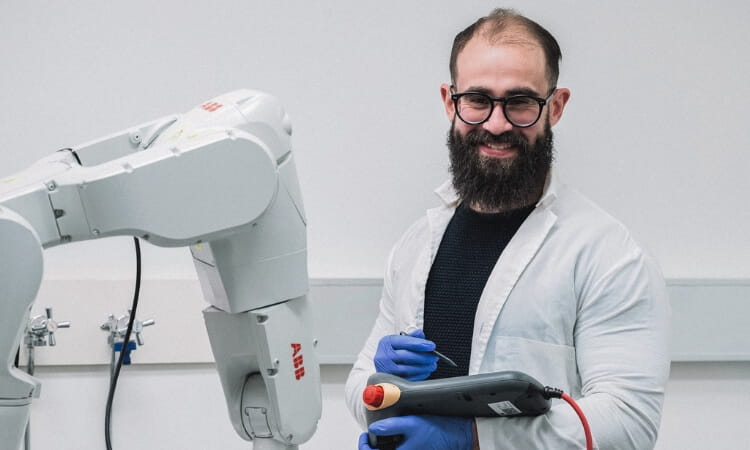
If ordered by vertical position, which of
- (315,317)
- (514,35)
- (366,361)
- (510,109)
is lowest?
(315,317)

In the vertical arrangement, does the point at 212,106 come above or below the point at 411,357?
above

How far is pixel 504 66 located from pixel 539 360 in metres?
0.52

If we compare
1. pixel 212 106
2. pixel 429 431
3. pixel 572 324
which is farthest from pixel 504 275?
pixel 212 106

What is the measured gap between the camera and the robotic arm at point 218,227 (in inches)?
31.2

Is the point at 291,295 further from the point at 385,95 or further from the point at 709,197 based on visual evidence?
the point at 709,197

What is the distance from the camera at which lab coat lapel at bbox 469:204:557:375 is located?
1.33 meters

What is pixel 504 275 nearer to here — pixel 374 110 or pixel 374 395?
pixel 374 395

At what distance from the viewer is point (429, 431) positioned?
1112 mm

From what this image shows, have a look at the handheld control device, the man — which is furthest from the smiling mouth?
the handheld control device

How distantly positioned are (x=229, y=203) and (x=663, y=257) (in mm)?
1556

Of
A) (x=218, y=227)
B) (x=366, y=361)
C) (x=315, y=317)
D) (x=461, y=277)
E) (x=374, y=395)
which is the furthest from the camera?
(x=315, y=317)

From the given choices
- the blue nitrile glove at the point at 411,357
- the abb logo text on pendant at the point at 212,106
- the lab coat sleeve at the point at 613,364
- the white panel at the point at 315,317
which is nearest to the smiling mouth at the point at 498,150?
the lab coat sleeve at the point at 613,364

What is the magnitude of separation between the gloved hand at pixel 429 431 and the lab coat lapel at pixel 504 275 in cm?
17

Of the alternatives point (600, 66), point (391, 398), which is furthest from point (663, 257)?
point (391, 398)
